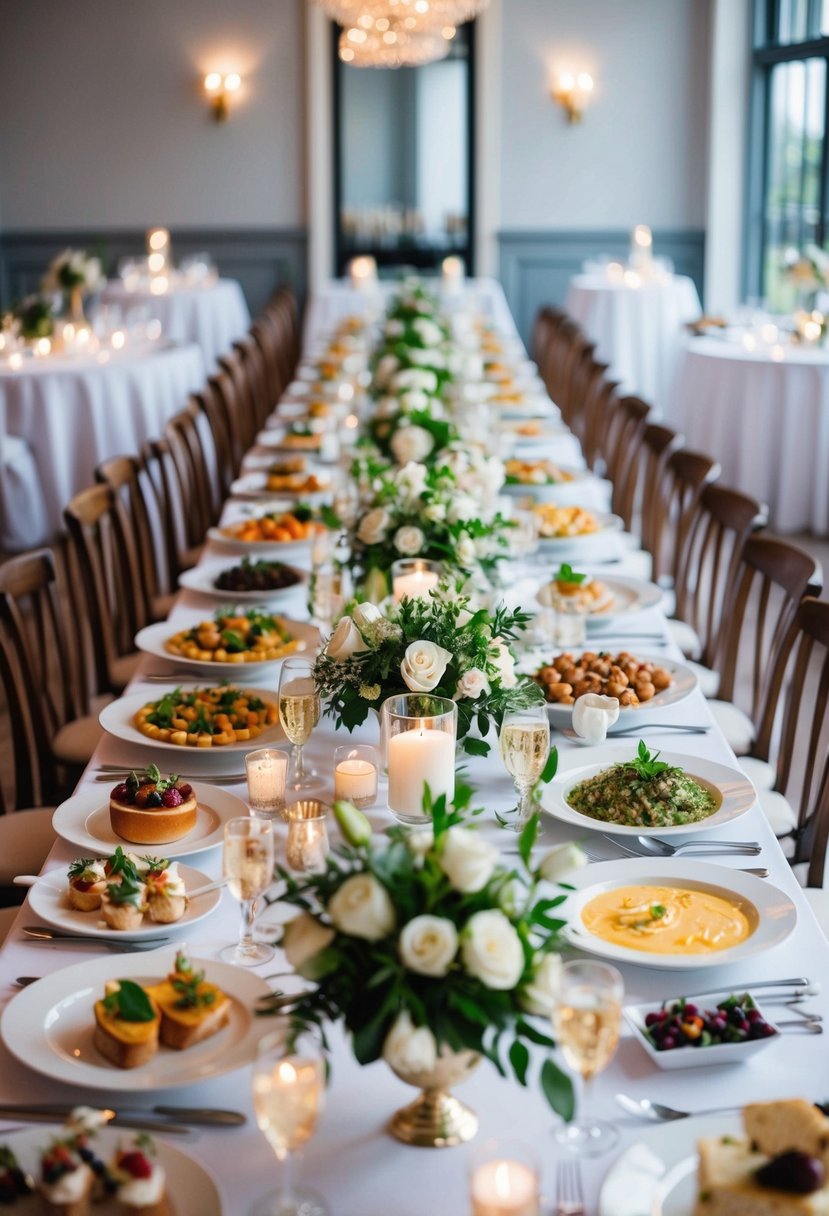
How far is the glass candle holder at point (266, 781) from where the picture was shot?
2.10 metres

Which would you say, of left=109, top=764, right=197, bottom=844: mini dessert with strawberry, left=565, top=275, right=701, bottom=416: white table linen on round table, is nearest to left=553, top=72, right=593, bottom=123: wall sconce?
left=565, top=275, right=701, bottom=416: white table linen on round table

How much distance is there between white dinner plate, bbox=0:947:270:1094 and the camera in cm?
153

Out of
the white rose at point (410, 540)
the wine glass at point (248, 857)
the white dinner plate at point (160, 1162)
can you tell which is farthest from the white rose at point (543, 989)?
the white rose at point (410, 540)

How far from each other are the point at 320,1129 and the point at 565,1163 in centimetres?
26

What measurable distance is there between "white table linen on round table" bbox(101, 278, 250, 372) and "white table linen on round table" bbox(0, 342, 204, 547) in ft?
9.69

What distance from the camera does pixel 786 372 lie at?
7527mm

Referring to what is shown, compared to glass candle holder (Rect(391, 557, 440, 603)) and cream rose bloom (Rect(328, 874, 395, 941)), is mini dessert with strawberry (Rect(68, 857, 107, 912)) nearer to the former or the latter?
cream rose bloom (Rect(328, 874, 395, 941))

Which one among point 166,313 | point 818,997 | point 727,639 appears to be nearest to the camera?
point 818,997

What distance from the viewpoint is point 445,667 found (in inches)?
89.4

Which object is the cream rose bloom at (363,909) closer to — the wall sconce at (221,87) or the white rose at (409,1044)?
the white rose at (409,1044)

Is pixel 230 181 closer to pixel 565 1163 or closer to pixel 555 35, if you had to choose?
pixel 555 35

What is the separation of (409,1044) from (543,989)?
0.44 feet

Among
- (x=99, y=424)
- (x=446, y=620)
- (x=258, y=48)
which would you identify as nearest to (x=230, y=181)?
(x=258, y=48)

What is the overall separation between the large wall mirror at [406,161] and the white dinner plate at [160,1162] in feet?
39.6
